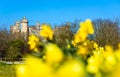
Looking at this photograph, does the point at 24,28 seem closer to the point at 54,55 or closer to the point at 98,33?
the point at 98,33

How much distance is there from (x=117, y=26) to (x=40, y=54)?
41.0m

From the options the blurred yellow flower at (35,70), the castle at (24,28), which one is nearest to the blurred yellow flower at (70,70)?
the blurred yellow flower at (35,70)

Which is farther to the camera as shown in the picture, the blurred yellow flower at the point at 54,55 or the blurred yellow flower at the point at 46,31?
the blurred yellow flower at the point at 46,31

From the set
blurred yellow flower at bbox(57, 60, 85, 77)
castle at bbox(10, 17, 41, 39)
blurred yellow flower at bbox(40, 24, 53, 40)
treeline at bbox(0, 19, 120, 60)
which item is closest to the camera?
blurred yellow flower at bbox(57, 60, 85, 77)

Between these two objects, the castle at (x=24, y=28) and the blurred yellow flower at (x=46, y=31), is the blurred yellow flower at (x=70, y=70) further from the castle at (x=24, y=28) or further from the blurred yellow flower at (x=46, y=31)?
the castle at (x=24, y=28)

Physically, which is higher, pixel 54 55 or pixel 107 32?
pixel 54 55

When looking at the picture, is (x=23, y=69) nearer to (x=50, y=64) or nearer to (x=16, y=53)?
(x=50, y=64)

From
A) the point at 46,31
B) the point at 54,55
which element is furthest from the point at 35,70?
the point at 46,31

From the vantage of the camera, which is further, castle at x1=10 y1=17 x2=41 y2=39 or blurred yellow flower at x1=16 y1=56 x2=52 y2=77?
castle at x1=10 y1=17 x2=41 y2=39

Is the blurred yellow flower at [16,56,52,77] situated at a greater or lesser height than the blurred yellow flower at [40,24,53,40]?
lesser

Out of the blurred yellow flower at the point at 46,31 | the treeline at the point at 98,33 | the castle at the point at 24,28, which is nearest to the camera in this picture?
the blurred yellow flower at the point at 46,31

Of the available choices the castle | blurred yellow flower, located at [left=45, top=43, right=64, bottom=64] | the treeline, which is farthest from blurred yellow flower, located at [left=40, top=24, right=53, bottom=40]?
the castle

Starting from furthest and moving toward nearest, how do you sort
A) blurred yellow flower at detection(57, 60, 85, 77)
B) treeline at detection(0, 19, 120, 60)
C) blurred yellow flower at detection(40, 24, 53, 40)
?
treeline at detection(0, 19, 120, 60) → blurred yellow flower at detection(40, 24, 53, 40) → blurred yellow flower at detection(57, 60, 85, 77)

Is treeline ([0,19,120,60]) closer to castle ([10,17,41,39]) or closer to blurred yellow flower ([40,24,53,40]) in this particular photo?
castle ([10,17,41,39])
